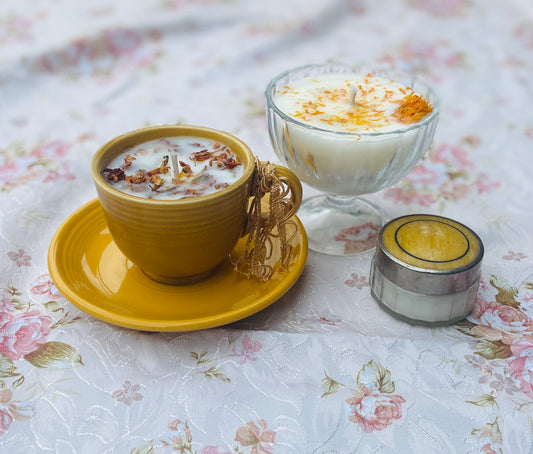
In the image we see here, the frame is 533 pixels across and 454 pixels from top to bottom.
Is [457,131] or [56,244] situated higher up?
[56,244]

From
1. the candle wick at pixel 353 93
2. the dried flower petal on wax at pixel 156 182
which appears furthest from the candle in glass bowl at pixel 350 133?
the dried flower petal on wax at pixel 156 182

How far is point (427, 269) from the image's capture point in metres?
0.74

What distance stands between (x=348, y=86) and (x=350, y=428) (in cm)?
58

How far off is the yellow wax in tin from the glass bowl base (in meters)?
0.16

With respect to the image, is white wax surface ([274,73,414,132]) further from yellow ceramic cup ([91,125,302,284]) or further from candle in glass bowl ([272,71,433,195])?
yellow ceramic cup ([91,125,302,284])

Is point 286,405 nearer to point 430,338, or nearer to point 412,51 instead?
point 430,338

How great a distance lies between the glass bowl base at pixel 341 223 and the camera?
0.98 m

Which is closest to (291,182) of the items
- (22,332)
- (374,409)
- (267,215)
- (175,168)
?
(267,215)

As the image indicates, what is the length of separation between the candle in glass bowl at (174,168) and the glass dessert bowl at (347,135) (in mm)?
125

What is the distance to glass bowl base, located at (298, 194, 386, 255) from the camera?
980mm

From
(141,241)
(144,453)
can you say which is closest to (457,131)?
(141,241)

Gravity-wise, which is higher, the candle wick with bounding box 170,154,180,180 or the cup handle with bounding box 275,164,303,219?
the candle wick with bounding box 170,154,180,180

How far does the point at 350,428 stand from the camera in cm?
68

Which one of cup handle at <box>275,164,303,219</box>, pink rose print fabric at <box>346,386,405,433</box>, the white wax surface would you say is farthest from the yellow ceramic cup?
pink rose print fabric at <box>346,386,405,433</box>
